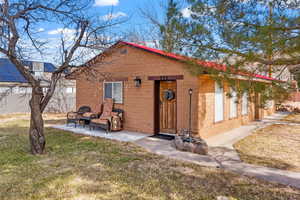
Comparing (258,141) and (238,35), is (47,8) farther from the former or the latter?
(258,141)

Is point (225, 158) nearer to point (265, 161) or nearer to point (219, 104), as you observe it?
point (265, 161)

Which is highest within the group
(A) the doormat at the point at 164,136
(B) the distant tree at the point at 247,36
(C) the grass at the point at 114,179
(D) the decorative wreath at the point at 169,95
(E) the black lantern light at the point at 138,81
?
(B) the distant tree at the point at 247,36

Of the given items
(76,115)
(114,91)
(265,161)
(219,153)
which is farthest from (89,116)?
(265,161)

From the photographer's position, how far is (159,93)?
8.20m

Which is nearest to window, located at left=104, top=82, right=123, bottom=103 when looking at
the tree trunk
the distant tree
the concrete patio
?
the concrete patio

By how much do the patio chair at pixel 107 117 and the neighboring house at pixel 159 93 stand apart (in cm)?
30

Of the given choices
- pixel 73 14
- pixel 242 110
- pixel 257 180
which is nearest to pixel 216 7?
pixel 257 180

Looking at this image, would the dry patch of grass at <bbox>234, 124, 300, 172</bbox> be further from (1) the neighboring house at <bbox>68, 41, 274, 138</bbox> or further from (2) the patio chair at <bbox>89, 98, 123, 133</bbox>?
(2) the patio chair at <bbox>89, 98, 123, 133</bbox>

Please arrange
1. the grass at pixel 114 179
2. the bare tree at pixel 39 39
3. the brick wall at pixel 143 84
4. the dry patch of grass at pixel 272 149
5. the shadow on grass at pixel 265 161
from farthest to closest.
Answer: the brick wall at pixel 143 84 < the bare tree at pixel 39 39 < the dry patch of grass at pixel 272 149 < the shadow on grass at pixel 265 161 < the grass at pixel 114 179

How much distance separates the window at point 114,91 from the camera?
9.16 meters

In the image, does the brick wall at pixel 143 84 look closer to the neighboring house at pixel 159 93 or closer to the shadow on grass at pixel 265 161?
the neighboring house at pixel 159 93

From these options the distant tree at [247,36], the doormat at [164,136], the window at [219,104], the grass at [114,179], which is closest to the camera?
the grass at [114,179]

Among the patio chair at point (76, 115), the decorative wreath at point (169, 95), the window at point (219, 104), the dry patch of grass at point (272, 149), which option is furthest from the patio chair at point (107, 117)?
the dry patch of grass at point (272, 149)

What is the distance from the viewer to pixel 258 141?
7219 millimetres
